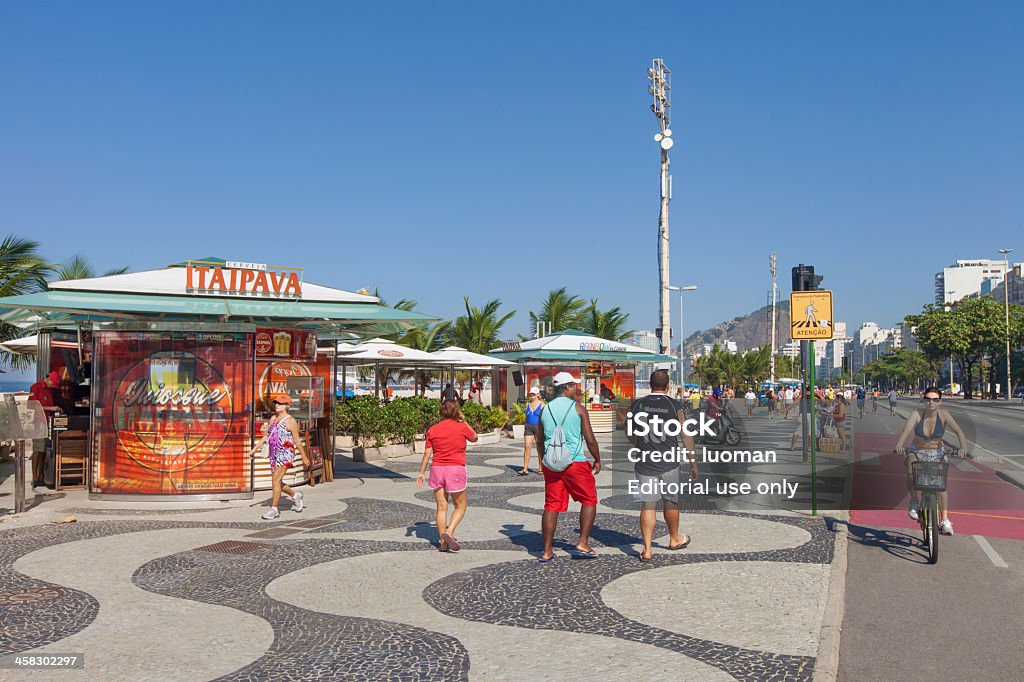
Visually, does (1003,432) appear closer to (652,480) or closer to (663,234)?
(663,234)

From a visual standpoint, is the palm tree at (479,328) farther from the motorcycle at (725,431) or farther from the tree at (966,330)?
the tree at (966,330)

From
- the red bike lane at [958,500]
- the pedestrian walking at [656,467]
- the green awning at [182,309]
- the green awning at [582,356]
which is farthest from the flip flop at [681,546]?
the green awning at [582,356]

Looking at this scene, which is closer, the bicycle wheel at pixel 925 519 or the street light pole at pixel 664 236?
the bicycle wheel at pixel 925 519

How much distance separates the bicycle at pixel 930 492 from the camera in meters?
7.68

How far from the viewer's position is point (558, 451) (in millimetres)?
7617

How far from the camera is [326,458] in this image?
526 inches

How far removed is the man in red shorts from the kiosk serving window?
5.27m

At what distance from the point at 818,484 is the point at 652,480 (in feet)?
23.1

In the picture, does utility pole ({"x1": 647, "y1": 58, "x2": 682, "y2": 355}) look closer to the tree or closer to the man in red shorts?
the man in red shorts

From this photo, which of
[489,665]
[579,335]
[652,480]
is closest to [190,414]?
[652,480]

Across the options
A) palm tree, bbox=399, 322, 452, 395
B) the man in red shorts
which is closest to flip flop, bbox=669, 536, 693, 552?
the man in red shorts

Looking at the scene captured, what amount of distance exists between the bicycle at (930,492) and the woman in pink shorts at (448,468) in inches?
172

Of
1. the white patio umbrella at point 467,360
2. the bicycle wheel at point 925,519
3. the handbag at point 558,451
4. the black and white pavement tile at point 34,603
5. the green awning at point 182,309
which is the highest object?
the green awning at point 182,309

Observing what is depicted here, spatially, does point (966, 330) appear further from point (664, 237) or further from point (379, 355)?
point (379, 355)
